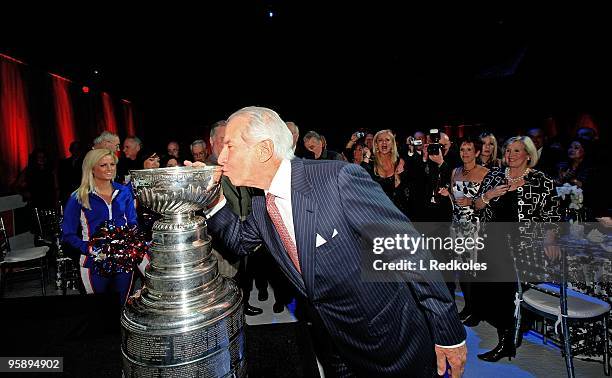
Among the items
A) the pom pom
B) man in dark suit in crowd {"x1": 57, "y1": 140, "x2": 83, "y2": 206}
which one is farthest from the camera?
man in dark suit in crowd {"x1": 57, "y1": 140, "x2": 83, "y2": 206}

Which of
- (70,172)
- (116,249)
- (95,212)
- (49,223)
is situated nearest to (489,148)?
(116,249)

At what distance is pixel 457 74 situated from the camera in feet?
47.2

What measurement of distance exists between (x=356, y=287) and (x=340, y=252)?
0.18 meters

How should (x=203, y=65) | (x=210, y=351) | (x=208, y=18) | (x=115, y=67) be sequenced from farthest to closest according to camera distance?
(x=203, y=65)
(x=115, y=67)
(x=208, y=18)
(x=210, y=351)

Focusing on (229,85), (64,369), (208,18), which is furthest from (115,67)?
(64,369)

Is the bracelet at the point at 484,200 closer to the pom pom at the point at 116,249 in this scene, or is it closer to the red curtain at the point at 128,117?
the pom pom at the point at 116,249

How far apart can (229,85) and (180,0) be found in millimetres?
7392

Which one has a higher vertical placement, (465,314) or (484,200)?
(484,200)

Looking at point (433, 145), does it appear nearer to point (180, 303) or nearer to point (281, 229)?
point (281, 229)

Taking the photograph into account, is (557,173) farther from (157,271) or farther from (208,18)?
(208,18)

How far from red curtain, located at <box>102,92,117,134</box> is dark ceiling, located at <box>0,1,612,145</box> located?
563mm

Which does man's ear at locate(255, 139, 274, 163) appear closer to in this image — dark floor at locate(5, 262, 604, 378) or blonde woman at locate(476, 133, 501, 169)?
dark floor at locate(5, 262, 604, 378)

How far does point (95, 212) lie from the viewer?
334 centimetres

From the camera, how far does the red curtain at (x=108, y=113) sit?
504 inches
